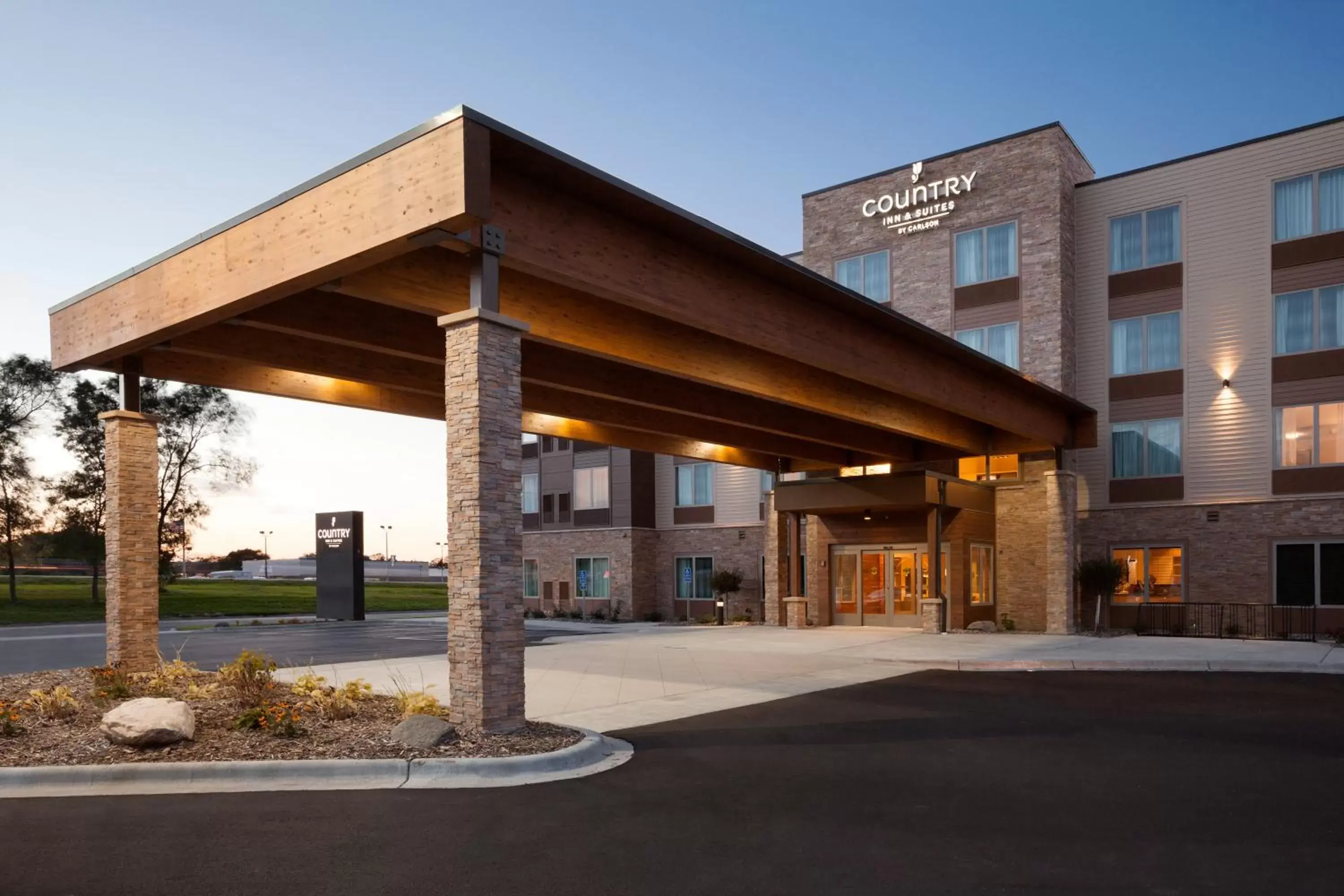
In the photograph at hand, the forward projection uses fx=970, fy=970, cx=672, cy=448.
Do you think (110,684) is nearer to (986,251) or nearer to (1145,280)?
(986,251)

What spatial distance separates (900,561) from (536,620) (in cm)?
1725

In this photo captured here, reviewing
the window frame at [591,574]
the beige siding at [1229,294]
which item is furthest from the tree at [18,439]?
the beige siding at [1229,294]

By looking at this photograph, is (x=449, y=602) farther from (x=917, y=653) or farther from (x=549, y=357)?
(x=917, y=653)

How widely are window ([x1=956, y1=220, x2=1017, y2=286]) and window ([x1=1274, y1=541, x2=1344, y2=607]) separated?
1082 cm

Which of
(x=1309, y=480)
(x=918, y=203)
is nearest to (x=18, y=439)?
(x=918, y=203)

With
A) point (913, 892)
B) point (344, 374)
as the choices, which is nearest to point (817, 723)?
point (913, 892)

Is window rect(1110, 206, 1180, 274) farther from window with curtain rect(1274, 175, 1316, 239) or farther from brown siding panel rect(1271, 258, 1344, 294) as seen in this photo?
brown siding panel rect(1271, 258, 1344, 294)

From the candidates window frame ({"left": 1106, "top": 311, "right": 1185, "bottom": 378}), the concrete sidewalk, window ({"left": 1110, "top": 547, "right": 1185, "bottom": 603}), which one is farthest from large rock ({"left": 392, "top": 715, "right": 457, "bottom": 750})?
window frame ({"left": 1106, "top": 311, "right": 1185, "bottom": 378})

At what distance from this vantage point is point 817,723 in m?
12.4

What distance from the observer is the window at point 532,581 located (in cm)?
4303

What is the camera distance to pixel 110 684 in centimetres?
1317

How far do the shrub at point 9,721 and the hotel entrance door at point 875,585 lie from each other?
2368cm

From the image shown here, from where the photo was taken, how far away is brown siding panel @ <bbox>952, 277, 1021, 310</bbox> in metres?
29.8

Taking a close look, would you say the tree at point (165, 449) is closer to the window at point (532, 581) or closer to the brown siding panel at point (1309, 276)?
the window at point (532, 581)
